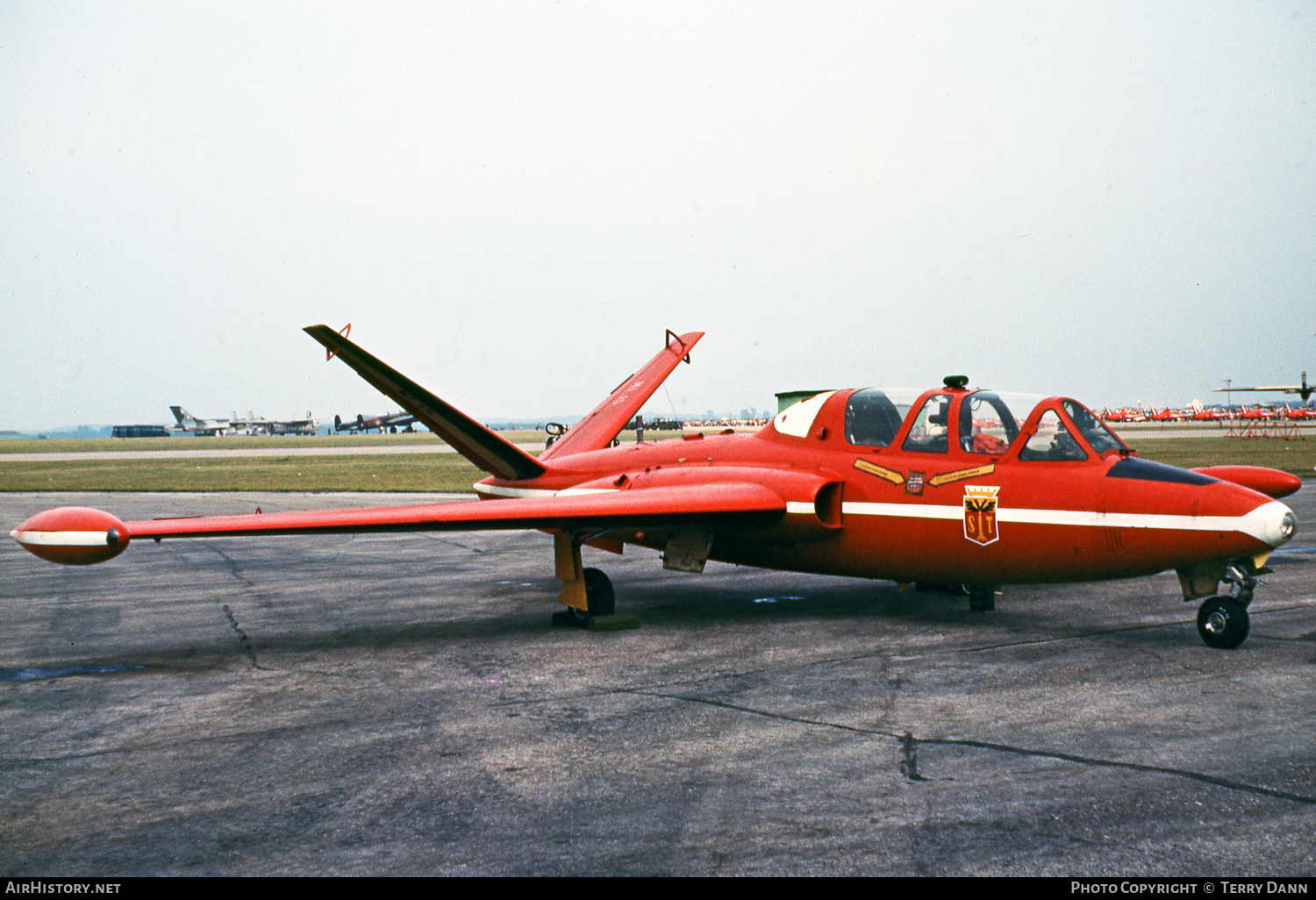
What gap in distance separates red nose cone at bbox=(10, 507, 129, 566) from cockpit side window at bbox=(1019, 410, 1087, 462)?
832cm

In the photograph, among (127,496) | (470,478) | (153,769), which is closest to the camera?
(153,769)

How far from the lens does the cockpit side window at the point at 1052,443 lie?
28.4 feet

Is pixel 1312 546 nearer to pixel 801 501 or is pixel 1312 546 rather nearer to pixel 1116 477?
pixel 1116 477

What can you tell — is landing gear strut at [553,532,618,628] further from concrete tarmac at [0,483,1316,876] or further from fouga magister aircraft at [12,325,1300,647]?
concrete tarmac at [0,483,1316,876]

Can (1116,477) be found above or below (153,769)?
above

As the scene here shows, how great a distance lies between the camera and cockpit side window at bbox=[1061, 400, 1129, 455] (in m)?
8.71

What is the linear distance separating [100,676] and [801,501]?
22.3 ft

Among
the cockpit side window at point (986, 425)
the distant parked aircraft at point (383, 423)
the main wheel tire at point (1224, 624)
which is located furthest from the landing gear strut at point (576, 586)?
the distant parked aircraft at point (383, 423)

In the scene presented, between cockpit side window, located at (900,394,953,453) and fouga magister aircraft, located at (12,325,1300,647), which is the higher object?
cockpit side window, located at (900,394,953,453)

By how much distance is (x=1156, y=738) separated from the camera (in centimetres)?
595

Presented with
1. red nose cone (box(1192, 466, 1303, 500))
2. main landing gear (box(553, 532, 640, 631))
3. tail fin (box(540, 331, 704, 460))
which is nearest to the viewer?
main landing gear (box(553, 532, 640, 631))

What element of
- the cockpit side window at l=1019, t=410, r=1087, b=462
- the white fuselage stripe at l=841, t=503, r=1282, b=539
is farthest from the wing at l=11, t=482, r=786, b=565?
the cockpit side window at l=1019, t=410, r=1087, b=462
